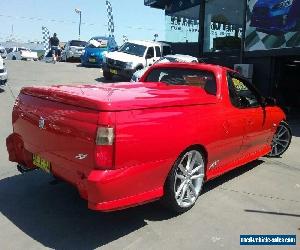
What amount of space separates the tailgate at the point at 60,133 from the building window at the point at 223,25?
1364 centimetres

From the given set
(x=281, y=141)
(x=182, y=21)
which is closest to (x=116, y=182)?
(x=281, y=141)

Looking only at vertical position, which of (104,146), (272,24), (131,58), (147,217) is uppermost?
(272,24)

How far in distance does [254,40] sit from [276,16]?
4.99 ft

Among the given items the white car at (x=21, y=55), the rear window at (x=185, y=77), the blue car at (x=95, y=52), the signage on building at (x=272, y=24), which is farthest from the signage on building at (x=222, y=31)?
the white car at (x=21, y=55)

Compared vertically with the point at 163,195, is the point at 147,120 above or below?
above

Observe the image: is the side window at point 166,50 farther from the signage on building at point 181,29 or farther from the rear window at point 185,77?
the rear window at point 185,77

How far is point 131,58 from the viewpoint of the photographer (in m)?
17.3

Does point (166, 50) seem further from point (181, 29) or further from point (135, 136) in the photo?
point (135, 136)

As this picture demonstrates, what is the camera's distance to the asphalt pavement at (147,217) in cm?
363

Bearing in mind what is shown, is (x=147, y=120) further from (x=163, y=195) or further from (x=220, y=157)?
(x=220, y=157)

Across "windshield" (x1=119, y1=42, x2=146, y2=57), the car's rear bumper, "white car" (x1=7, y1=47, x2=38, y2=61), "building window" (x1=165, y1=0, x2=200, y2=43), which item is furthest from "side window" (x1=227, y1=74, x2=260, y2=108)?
"white car" (x1=7, y1=47, x2=38, y2=61)

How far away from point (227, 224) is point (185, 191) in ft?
1.92

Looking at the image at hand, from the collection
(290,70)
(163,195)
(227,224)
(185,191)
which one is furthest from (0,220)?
(290,70)

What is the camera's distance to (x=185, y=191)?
4.37m
